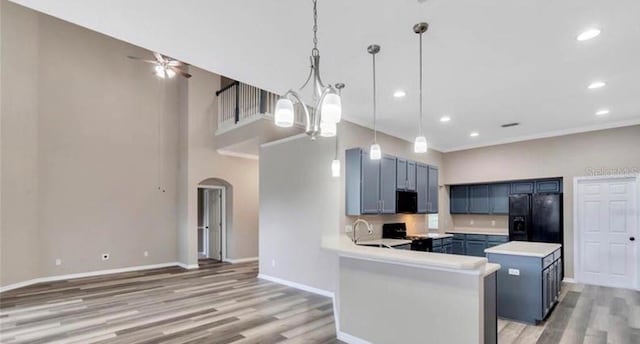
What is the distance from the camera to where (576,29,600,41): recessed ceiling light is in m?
2.76

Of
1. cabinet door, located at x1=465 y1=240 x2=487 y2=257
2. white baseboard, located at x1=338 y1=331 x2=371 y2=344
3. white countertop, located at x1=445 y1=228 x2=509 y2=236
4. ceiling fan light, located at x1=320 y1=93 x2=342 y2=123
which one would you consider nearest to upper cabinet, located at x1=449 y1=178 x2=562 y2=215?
white countertop, located at x1=445 y1=228 x2=509 y2=236

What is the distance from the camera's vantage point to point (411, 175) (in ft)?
20.7

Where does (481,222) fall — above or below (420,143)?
below

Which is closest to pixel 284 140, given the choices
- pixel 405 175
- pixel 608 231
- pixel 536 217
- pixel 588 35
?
pixel 405 175

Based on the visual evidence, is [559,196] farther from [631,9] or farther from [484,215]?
[631,9]

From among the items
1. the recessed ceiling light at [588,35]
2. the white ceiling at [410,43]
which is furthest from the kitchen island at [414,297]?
the recessed ceiling light at [588,35]

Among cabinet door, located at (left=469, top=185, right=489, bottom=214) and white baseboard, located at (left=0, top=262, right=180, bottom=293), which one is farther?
cabinet door, located at (left=469, top=185, right=489, bottom=214)

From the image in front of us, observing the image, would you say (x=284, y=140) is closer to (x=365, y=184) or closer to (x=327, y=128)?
(x=365, y=184)

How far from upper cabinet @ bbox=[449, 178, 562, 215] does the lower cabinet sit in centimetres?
293

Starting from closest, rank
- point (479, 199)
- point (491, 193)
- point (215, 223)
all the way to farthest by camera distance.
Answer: point (491, 193)
point (479, 199)
point (215, 223)

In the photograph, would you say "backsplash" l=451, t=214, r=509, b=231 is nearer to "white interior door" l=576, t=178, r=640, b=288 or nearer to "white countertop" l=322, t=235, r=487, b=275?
"white interior door" l=576, t=178, r=640, b=288

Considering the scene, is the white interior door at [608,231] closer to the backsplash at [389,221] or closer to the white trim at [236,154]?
the backsplash at [389,221]

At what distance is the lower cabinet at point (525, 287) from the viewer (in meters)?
4.01

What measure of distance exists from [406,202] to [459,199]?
2.81 meters
